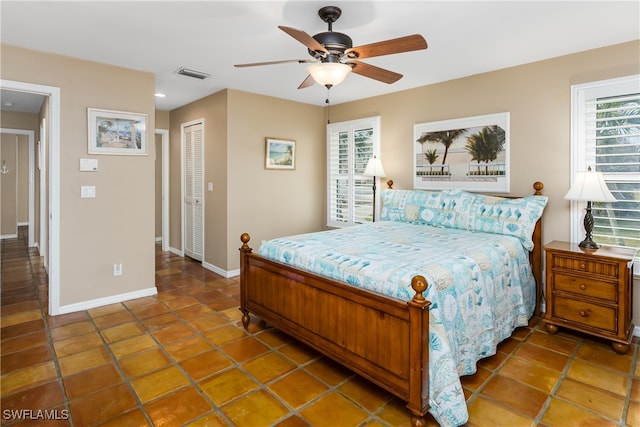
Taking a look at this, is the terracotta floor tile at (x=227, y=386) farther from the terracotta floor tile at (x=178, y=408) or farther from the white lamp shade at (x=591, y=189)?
the white lamp shade at (x=591, y=189)

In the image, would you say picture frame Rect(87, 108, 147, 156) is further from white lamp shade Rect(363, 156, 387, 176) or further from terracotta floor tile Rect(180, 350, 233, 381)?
white lamp shade Rect(363, 156, 387, 176)

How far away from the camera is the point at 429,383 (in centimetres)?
191

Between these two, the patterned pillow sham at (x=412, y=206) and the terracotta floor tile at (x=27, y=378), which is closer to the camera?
the terracotta floor tile at (x=27, y=378)

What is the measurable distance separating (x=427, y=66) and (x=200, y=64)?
2456mm

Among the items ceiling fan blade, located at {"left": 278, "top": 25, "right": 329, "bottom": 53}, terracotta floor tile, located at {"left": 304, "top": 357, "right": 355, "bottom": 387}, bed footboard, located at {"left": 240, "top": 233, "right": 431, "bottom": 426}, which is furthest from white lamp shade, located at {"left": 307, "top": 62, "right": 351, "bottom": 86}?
terracotta floor tile, located at {"left": 304, "top": 357, "right": 355, "bottom": 387}

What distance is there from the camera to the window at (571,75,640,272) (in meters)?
3.02

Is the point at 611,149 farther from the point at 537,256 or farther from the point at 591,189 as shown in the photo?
the point at 537,256

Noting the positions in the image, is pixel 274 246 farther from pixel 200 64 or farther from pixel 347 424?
pixel 200 64

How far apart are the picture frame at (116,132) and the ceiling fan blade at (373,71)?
2.66 metres

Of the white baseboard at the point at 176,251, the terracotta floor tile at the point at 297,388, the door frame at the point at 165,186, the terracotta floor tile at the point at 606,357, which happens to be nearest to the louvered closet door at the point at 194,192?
the white baseboard at the point at 176,251

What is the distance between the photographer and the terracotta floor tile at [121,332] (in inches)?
118

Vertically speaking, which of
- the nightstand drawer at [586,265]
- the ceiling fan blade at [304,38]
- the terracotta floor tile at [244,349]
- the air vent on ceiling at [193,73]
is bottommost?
the terracotta floor tile at [244,349]

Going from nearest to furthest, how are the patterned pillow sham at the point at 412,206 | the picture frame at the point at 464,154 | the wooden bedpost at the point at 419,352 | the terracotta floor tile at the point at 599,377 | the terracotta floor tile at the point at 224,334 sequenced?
the wooden bedpost at the point at 419,352 → the terracotta floor tile at the point at 599,377 → the terracotta floor tile at the point at 224,334 → the picture frame at the point at 464,154 → the patterned pillow sham at the point at 412,206

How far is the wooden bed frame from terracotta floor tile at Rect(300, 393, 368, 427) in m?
0.20
